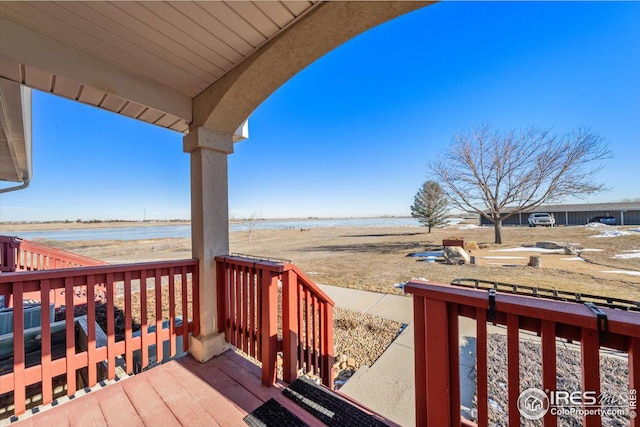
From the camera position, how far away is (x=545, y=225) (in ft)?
74.3

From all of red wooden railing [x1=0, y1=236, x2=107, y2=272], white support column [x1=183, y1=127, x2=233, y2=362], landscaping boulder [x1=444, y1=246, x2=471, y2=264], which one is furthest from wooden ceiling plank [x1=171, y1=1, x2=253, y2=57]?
landscaping boulder [x1=444, y1=246, x2=471, y2=264]

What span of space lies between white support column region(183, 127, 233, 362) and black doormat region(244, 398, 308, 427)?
3.18 ft

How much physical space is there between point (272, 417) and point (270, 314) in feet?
2.19

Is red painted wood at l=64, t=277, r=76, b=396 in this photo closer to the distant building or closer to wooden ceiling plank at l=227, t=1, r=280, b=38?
wooden ceiling plank at l=227, t=1, r=280, b=38

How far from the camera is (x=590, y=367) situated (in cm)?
91

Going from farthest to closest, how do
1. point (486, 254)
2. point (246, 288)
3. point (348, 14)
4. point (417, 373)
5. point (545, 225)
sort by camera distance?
point (545, 225) < point (486, 254) < point (246, 288) < point (348, 14) < point (417, 373)

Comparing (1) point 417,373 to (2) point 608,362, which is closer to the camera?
(1) point 417,373

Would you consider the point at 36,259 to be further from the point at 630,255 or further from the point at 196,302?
the point at 630,255

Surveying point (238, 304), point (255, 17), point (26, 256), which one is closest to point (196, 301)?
point (238, 304)

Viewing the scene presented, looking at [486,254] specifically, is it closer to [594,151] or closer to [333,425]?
[594,151]

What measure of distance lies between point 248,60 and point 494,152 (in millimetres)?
15594

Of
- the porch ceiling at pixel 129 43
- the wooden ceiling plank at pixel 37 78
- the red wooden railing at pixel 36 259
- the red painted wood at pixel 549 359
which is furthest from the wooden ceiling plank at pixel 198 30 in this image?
the red wooden railing at pixel 36 259

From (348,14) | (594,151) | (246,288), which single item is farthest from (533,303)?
(594,151)

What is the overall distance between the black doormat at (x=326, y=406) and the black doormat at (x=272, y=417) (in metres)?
0.12
